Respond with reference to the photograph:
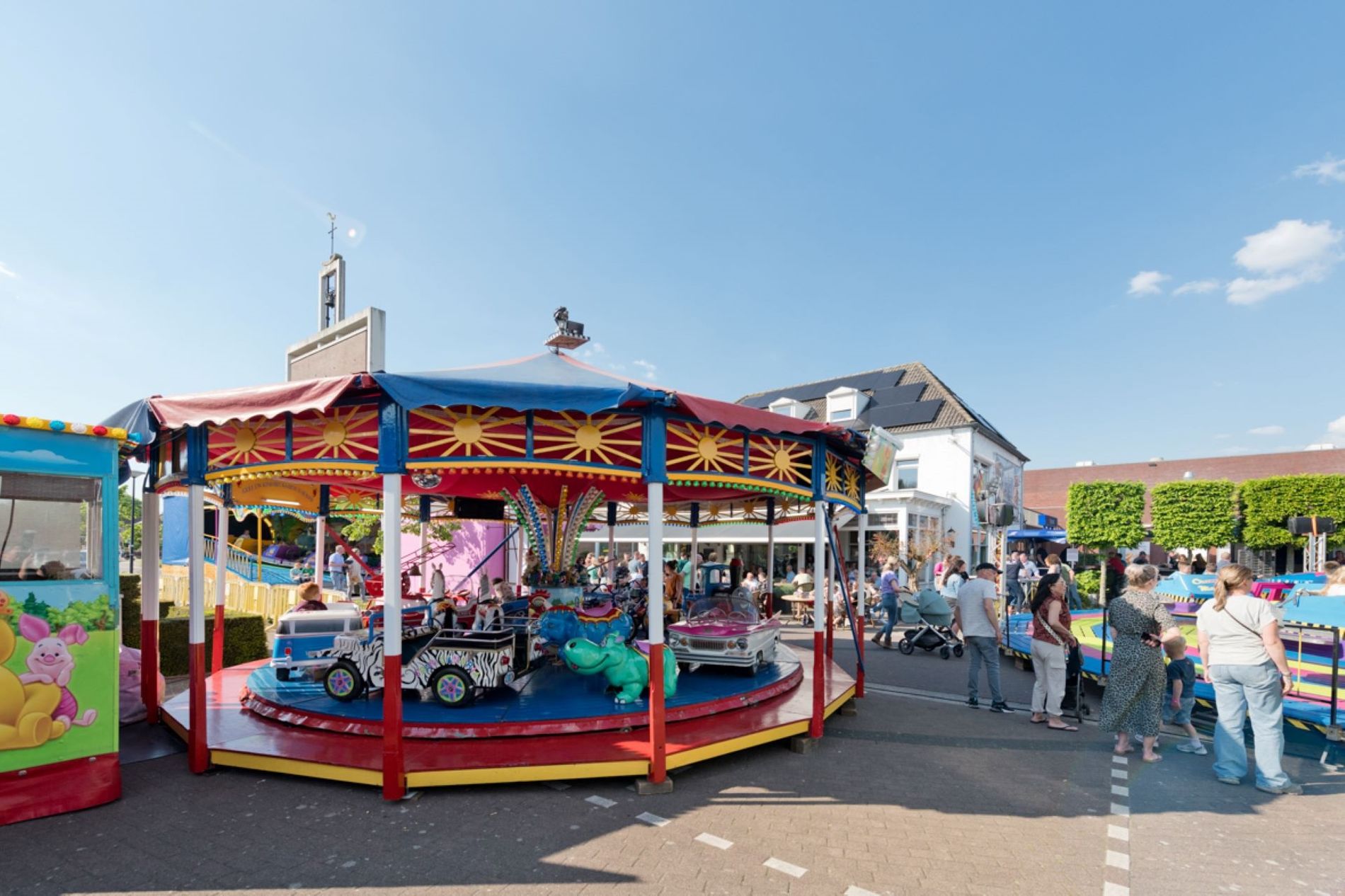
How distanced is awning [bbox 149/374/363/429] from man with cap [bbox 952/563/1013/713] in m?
7.16

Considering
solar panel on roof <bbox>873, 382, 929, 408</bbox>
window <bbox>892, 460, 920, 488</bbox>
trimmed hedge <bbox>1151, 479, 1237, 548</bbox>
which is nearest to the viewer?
window <bbox>892, 460, 920, 488</bbox>

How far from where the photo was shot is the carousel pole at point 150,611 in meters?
7.11

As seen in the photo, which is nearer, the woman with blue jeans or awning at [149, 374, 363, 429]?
awning at [149, 374, 363, 429]

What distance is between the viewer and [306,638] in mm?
7410

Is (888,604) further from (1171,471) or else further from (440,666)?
(1171,471)

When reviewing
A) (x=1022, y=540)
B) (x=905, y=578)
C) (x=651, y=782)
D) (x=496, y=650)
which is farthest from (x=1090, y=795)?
(x=1022, y=540)

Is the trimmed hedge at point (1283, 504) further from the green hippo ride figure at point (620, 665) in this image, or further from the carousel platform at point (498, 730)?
the green hippo ride figure at point (620, 665)

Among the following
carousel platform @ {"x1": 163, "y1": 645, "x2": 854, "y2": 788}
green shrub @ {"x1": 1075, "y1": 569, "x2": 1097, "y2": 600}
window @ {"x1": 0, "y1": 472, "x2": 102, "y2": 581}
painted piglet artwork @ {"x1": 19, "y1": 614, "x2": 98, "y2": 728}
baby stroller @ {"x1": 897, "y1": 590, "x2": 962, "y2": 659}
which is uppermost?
window @ {"x1": 0, "y1": 472, "x2": 102, "y2": 581}

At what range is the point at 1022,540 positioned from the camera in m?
30.2

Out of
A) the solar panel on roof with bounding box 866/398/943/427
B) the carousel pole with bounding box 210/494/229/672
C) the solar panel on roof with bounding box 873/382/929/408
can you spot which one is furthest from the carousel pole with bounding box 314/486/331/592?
the solar panel on roof with bounding box 873/382/929/408

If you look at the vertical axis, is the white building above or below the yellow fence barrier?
above

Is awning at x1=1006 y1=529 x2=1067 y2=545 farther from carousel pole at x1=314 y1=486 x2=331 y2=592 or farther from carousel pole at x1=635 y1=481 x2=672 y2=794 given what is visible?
carousel pole at x1=635 y1=481 x2=672 y2=794

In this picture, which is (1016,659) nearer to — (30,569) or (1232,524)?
(30,569)

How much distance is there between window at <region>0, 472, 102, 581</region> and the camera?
5020 millimetres
